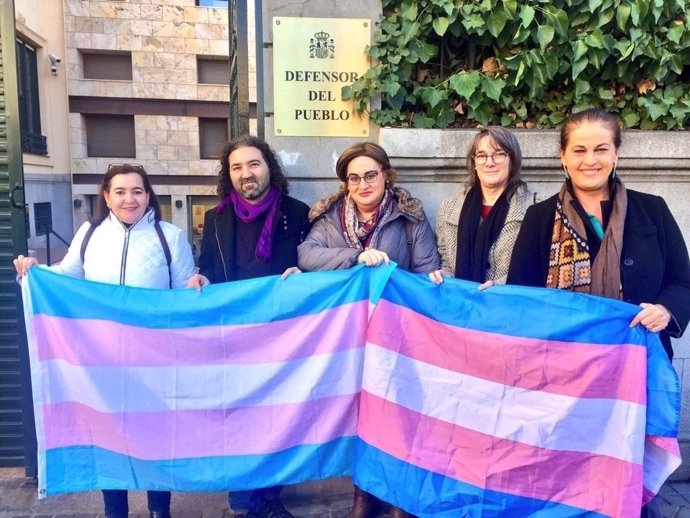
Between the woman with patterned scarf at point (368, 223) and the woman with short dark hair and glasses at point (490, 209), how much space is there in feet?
0.72

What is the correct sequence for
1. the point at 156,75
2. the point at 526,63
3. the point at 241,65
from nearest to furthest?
the point at 526,63 < the point at 241,65 < the point at 156,75

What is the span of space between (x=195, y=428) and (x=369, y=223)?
1449 millimetres

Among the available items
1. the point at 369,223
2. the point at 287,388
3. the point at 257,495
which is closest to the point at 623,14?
the point at 369,223

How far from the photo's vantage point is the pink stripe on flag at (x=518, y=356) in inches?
100

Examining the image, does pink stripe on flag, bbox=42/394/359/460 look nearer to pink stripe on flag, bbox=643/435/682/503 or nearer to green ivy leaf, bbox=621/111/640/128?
pink stripe on flag, bbox=643/435/682/503

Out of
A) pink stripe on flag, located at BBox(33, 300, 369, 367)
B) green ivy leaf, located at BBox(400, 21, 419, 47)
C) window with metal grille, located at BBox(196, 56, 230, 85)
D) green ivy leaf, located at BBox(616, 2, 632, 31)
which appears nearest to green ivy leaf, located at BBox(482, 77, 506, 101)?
green ivy leaf, located at BBox(400, 21, 419, 47)

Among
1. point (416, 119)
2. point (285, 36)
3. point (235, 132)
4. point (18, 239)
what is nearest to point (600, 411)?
point (416, 119)

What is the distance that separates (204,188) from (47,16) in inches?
321

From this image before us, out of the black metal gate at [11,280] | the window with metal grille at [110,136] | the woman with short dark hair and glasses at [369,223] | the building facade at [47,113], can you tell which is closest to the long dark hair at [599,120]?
the woman with short dark hair and glasses at [369,223]

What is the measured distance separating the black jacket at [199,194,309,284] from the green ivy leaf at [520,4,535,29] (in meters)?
1.79

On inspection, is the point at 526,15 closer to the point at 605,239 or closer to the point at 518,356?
the point at 605,239

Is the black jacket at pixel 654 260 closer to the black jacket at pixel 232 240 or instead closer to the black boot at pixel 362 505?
the black jacket at pixel 232 240

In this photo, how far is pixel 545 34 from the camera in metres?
3.40

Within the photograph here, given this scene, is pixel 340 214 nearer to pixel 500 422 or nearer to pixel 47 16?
pixel 500 422
